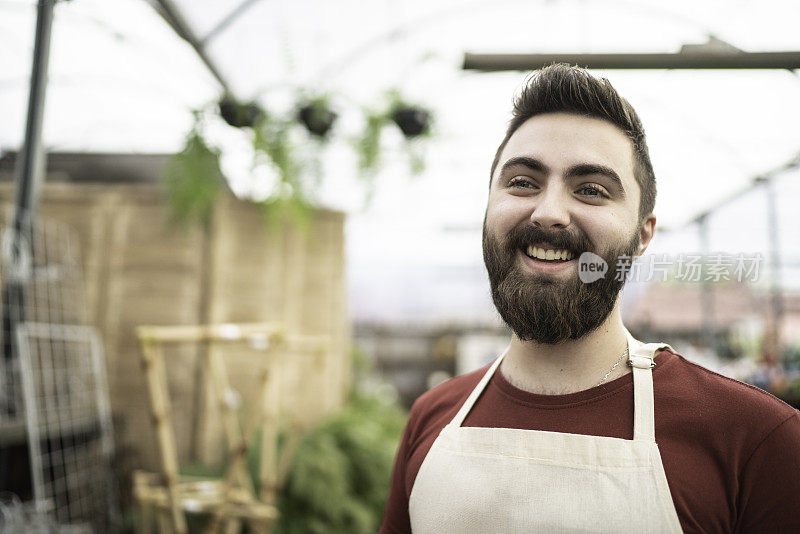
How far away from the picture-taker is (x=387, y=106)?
3.25 m

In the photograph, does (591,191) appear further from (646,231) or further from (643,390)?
(643,390)

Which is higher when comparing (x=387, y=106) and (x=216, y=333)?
(x=387, y=106)

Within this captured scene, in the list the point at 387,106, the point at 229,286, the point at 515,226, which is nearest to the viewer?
the point at 515,226

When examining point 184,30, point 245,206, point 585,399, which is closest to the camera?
point 585,399

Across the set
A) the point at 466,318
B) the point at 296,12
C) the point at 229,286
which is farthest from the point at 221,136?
the point at 466,318

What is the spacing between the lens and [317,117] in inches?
123

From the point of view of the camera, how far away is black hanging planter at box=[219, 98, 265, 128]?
3.08m

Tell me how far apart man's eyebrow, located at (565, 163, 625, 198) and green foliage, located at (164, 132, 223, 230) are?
8.59 ft

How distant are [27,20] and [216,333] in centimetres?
234

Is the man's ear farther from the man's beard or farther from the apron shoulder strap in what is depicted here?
the apron shoulder strap

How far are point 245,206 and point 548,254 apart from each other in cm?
326

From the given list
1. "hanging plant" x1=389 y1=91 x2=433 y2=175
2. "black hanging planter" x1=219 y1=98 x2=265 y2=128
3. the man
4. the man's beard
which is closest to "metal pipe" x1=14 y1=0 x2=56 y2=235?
"black hanging planter" x1=219 y1=98 x2=265 y2=128

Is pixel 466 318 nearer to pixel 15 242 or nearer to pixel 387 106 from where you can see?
pixel 387 106

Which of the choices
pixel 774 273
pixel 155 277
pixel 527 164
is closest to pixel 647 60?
pixel 527 164
